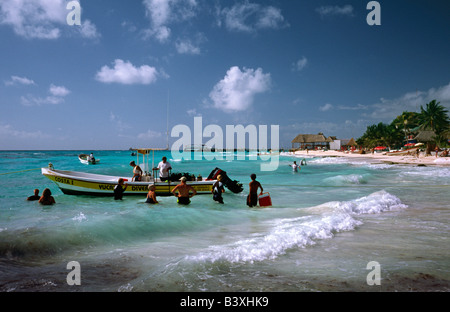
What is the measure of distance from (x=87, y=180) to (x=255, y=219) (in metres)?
11.2

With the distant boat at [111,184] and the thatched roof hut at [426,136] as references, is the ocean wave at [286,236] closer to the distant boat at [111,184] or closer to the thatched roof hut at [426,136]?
the distant boat at [111,184]

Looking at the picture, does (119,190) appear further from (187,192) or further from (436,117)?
(436,117)

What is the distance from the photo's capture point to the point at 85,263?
617cm

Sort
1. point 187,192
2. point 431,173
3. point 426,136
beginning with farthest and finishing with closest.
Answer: point 426,136 < point 431,173 < point 187,192

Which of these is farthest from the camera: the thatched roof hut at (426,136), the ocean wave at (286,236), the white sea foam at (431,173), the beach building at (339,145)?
the beach building at (339,145)

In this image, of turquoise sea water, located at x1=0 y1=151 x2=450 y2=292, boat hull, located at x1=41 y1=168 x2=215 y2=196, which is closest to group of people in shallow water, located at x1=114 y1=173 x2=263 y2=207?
turquoise sea water, located at x1=0 y1=151 x2=450 y2=292

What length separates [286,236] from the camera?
7.59 metres

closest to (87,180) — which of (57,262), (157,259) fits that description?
(57,262)

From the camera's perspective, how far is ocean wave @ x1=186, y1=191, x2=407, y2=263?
20.3 feet

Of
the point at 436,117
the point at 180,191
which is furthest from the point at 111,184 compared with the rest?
the point at 436,117

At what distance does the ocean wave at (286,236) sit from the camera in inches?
244

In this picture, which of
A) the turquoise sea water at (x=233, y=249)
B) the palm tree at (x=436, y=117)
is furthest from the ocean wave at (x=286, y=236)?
the palm tree at (x=436, y=117)

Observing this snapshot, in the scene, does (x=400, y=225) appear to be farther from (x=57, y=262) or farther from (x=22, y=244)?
(x=22, y=244)
